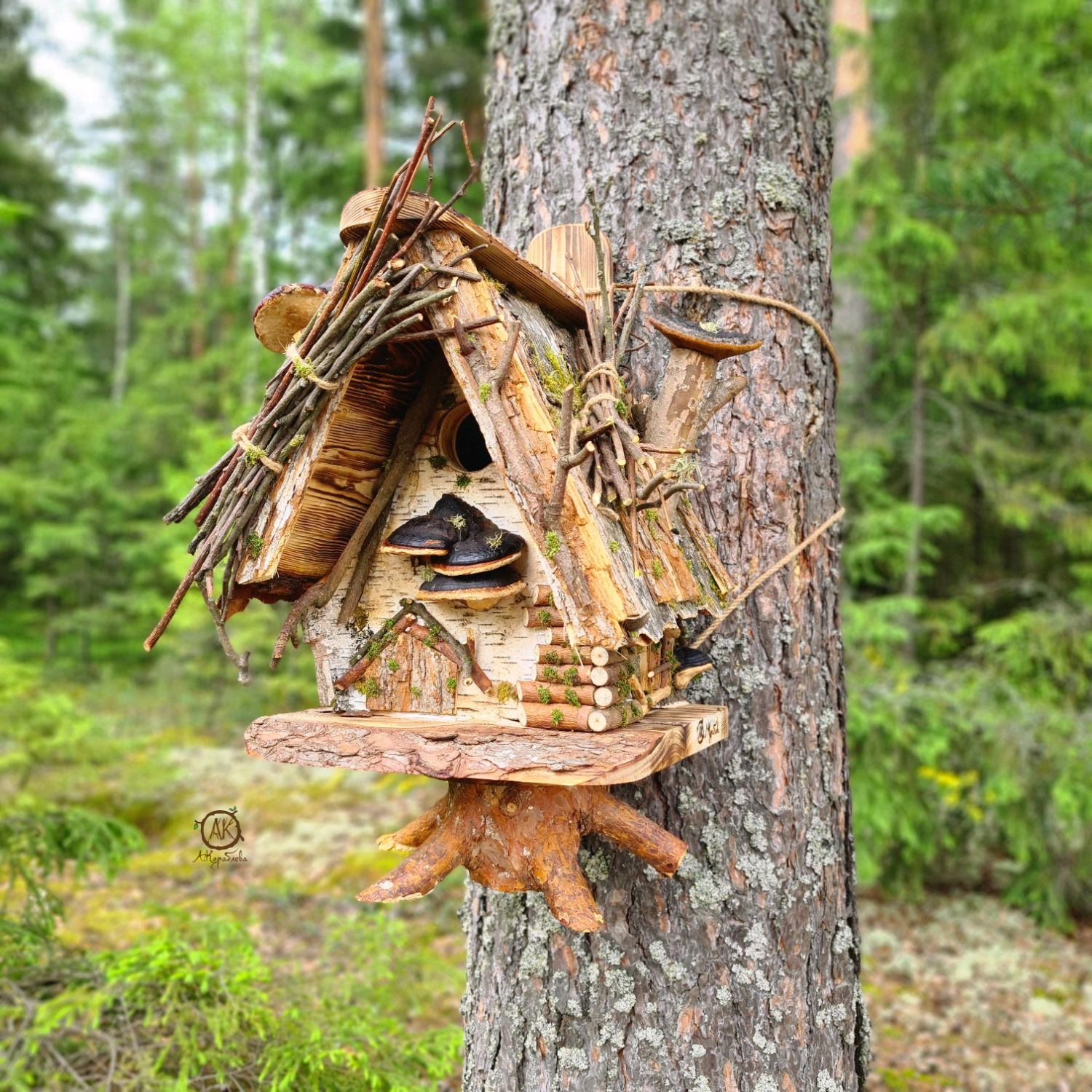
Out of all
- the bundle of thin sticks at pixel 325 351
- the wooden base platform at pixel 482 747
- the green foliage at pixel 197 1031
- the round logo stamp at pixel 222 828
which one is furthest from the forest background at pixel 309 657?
the bundle of thin sticks at pixel 325 351

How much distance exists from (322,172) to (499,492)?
1167 cm

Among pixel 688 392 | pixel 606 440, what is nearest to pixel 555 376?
pixel 606 440

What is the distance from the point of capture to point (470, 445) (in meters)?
1.98

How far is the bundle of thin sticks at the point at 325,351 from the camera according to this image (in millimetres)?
1588

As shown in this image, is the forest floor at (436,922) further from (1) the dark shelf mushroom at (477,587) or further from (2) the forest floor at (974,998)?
(1) the dark shelf mushroom at (477,587)

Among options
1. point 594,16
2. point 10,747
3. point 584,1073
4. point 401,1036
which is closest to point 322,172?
point 10,747

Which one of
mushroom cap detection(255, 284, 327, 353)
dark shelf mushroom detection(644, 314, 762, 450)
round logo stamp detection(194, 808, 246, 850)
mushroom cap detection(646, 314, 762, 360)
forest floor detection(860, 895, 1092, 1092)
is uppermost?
mushroom cap detection(255, 284, 327, 353)

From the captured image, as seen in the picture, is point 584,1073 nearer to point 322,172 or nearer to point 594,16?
point 594,16

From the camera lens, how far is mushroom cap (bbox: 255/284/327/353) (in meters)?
1.82

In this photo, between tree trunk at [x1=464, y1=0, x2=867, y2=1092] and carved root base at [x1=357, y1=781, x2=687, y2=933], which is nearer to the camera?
carved root base at [x1=357, y1=781, x2=687, y2=933]

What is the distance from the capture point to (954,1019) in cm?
505

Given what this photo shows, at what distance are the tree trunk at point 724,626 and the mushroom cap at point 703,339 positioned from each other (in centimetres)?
41

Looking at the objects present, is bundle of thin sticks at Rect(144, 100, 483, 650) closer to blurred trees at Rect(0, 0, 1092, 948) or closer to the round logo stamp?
the round logo stamp

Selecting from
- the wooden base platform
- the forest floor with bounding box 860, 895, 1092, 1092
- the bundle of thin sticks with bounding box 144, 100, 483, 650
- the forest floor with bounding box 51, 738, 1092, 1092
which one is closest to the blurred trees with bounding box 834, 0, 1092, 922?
the forest floor with bounding box 860, 895, 1092, 1092
